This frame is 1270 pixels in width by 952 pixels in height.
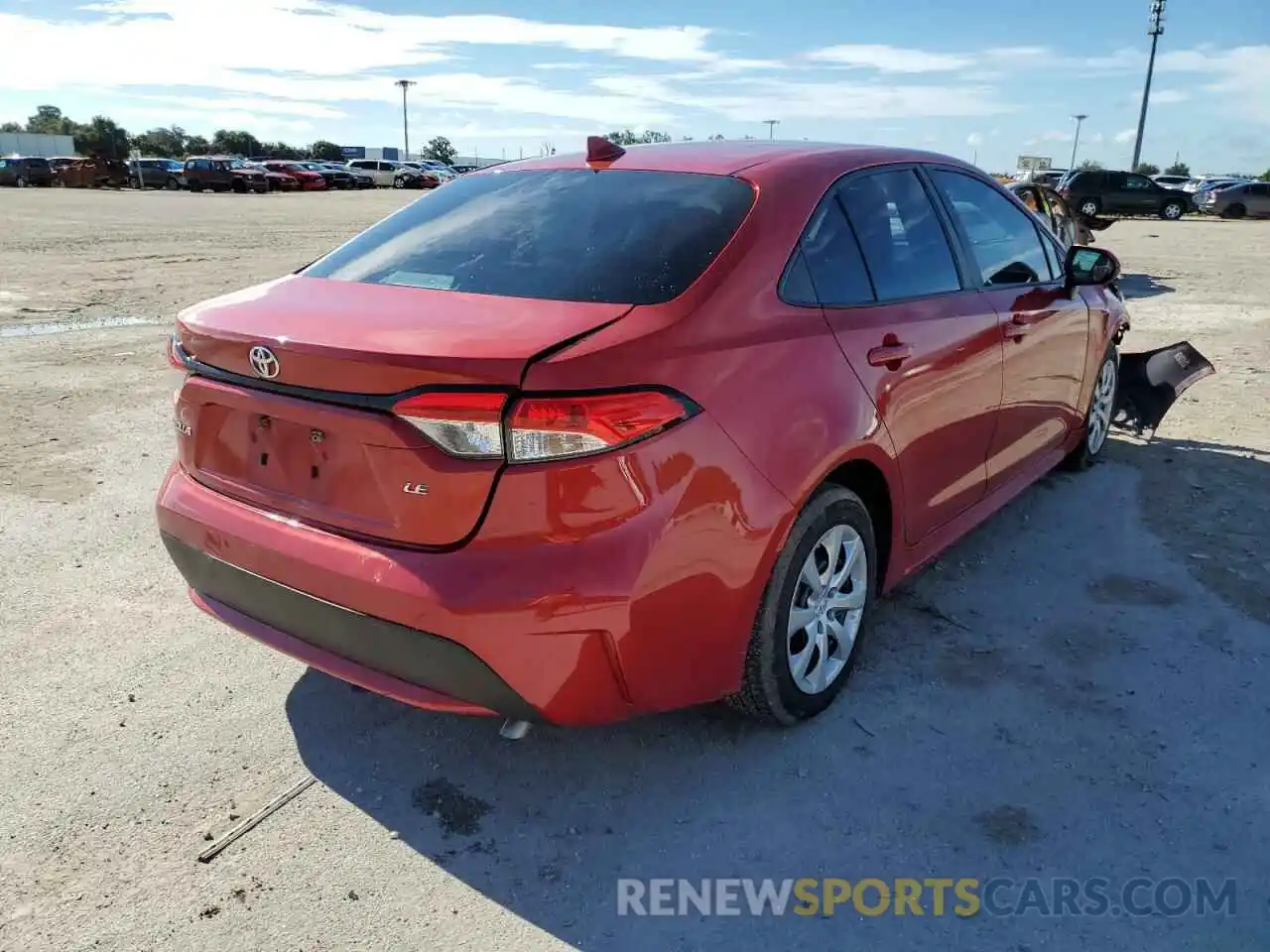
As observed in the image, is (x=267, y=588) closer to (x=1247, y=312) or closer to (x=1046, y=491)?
(x=1046, y=491)

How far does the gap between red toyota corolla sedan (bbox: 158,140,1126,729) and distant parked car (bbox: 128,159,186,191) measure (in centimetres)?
5189

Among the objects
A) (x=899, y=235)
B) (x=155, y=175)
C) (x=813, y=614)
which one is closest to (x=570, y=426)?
(x=813, y=614)

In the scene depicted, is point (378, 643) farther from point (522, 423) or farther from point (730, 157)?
point (730, 157)

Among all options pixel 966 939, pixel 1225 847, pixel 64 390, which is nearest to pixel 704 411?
pixel 966 939

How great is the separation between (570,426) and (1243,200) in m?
45.7

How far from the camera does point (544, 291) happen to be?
8.52ft

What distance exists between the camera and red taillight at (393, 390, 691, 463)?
7.12 feet

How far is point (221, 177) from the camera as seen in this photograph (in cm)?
4628

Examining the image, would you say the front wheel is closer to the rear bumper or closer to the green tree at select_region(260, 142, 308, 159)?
the rear bumper

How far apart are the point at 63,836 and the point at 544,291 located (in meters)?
1.89

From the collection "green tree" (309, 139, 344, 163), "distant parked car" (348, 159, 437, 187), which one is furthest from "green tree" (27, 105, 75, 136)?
"distant parked car" (348, 159, 437, 187)

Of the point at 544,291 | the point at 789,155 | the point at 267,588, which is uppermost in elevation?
the point at 789,155

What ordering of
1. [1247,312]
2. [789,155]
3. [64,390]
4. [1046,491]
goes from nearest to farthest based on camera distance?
[789,155] → [1046,491] → [64,390] → [1247,312]

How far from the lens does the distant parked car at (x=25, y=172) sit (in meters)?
45.9
